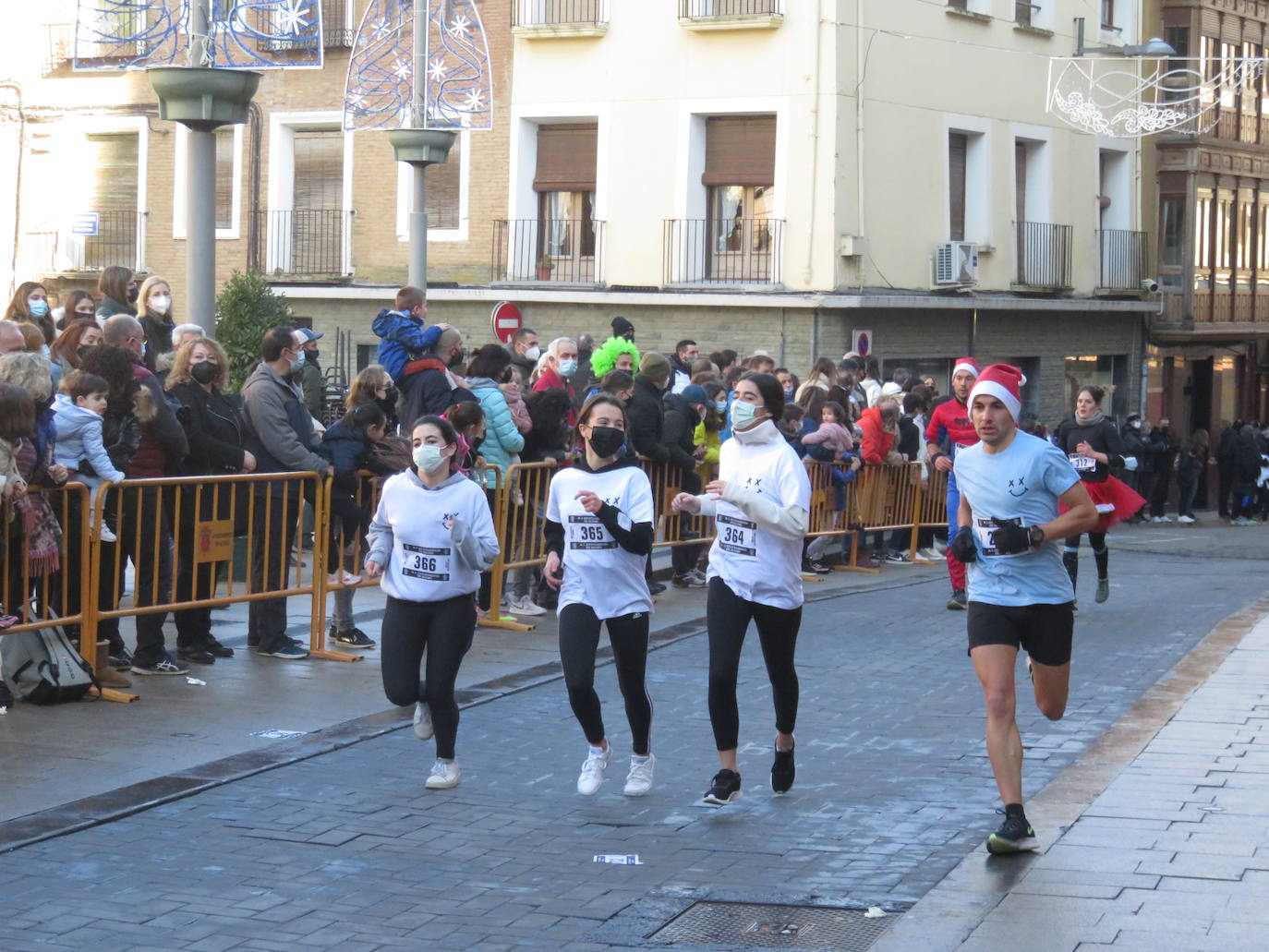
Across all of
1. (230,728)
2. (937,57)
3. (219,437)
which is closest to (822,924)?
(230,728)

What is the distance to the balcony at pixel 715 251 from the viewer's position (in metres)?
28.4

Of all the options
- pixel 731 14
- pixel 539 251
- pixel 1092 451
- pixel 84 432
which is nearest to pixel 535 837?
pixel 84 432

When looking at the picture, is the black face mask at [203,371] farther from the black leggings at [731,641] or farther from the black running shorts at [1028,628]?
the black running shorts at [1028,628]

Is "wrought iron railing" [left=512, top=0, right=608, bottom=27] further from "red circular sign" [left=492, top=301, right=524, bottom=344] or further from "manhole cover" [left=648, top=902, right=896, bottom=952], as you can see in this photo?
"manhole cover" [left=648, top=902, right=896, bottom=952]

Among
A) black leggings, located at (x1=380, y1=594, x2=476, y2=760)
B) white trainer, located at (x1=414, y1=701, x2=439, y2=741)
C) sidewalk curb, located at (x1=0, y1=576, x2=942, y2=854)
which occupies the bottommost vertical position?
sidewalk curb, located at (x1=0, y1=576, x2=942, y2=854)

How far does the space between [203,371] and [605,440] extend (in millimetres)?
3901

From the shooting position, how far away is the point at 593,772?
8336 mm

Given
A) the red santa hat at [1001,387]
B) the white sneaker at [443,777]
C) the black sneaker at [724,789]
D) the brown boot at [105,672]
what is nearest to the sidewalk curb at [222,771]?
the white sneaker at [443,777]

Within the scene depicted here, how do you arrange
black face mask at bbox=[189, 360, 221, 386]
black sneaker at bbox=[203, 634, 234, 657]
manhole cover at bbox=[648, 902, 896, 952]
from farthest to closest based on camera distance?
black sneaker at bbox=[203, 634, 234, 657], black face mask at bbox=[189, 360, 221, 386], manhole cover at bbox=[648, 902, 896, 952]

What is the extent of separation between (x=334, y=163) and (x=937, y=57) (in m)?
9.70

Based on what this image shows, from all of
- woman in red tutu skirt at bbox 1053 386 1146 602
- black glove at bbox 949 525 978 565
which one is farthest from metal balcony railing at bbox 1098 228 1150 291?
black glove at bbox 949 525 978 565

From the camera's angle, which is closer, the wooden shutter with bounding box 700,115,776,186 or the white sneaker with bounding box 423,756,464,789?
the white sneaker with bounding box 423,756,464,789

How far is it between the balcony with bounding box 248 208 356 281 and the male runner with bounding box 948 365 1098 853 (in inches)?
965

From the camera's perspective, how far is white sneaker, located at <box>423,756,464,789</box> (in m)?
8.49
